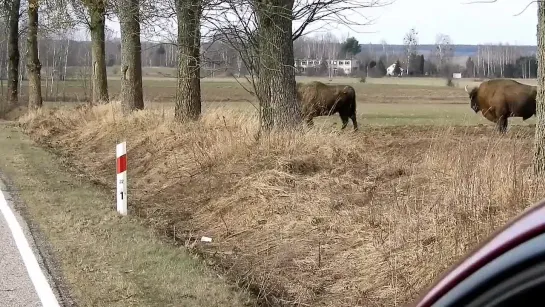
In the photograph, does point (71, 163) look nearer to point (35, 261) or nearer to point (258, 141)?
point (258, 141)

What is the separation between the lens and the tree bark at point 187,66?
1691 cm

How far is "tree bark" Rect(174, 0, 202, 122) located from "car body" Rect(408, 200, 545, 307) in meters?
15.2

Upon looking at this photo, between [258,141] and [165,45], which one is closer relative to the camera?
[258,141]

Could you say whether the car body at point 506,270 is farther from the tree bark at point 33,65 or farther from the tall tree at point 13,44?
the tall tree at point 13,44

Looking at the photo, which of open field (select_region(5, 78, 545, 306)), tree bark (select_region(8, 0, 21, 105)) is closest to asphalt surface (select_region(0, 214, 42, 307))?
open field (select_region(5, 78, 545, 306))

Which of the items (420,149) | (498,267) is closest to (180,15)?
(420,149)

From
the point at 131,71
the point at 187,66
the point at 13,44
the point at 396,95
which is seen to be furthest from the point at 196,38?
the point at 396,95

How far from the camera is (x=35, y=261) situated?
26.9 ft

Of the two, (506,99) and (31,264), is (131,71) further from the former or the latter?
(31,264)

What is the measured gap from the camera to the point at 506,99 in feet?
76.5

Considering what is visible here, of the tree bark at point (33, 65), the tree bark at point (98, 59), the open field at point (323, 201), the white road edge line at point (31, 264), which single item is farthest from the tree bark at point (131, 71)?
the tree bark at point (33, 65)

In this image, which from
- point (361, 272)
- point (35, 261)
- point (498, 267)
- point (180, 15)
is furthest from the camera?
point (180, 15)

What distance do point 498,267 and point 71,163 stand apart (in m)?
17.5

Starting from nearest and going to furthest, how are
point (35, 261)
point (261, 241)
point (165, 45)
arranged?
point (35, 261) → point (261, 241) → point (165, 45)
